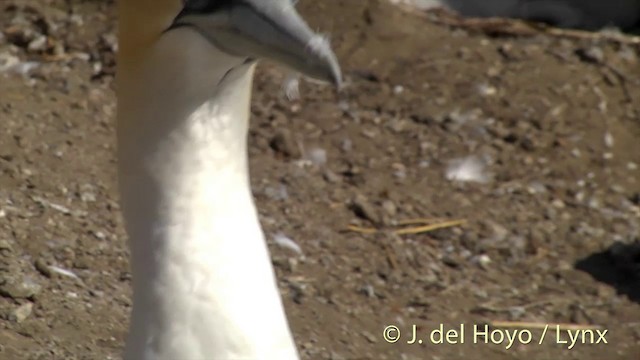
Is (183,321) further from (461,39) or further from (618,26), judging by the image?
(618,26)

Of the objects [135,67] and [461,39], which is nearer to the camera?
[135,67]

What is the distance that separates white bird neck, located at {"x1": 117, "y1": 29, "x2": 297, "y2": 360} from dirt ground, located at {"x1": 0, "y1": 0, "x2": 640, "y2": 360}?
1.36 meters

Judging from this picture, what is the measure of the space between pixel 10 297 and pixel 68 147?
129cm

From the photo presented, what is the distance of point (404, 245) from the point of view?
520cm

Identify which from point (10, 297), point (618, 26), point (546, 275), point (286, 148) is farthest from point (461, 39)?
point (10, 297)

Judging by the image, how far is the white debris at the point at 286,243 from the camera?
197 inches

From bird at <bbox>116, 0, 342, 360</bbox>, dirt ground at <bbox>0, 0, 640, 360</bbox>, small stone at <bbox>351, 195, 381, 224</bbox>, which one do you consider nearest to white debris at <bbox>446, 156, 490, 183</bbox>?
dirt ground at <bbox>0, 0, 640, 360</bbox>

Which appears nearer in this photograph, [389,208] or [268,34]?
[268,34]

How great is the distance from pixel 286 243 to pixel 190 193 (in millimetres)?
2518

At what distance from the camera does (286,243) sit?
5020mm

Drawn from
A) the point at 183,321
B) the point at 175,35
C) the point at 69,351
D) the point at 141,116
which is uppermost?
the point at 175,35

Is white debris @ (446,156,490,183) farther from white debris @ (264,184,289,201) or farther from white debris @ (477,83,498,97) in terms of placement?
white debris @ (264,184,289,201)

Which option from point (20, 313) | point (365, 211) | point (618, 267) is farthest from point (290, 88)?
point (20, 313)

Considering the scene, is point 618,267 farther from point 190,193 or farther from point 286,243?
point 190,193
